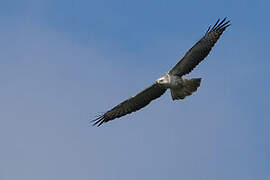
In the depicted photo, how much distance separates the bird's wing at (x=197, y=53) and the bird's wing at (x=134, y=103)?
85 cm

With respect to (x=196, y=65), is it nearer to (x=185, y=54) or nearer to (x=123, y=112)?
(x=185, y=54)

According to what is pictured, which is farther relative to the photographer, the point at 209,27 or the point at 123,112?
the point at 123,112

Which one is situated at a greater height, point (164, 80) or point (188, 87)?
point (164, 80)

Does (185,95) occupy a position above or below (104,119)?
below

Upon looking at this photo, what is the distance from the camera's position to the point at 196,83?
20172mm

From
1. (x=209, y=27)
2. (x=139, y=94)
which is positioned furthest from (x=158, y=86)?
(x=209, y=27)

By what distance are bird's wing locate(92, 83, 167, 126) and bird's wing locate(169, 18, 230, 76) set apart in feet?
2.80

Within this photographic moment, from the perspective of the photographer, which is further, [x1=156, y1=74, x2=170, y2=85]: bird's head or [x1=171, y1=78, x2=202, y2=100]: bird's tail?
[x1=156, y1=74, x2=170, y2=85]: bird's head

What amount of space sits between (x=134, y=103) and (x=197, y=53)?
2670 millimetres

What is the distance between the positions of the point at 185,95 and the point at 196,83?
17.5 inches

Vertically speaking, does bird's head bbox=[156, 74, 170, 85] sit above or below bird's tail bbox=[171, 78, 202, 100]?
above

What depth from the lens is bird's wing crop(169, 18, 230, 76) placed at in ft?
66.4

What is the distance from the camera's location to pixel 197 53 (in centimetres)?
2030

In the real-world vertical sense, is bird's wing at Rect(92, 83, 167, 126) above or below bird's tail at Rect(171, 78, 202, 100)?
above
